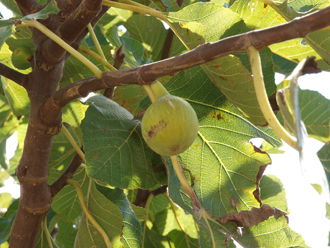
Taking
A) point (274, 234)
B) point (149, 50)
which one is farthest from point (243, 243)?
point (149, 50)

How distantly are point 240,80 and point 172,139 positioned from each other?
25cm

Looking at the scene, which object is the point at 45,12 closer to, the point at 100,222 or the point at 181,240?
the point at 100,222

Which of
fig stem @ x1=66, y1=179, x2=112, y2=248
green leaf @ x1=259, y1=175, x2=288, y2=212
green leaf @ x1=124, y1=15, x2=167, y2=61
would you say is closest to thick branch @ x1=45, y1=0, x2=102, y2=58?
fig stem @ x1=66, y1=179, x2=112, y2=248

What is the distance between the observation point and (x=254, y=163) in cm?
96

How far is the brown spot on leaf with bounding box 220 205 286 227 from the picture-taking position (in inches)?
31.1

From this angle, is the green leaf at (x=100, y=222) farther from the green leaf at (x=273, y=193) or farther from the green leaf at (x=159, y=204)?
the green leaf at (x=273, y=193)

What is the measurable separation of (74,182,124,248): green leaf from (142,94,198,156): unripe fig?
0.41 metres

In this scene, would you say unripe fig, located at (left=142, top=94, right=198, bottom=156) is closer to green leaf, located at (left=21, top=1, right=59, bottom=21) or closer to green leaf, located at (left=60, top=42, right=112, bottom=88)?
green leaf, located at (left=21, top=1, right=59, bottom=21)

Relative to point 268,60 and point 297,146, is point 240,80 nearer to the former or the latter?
point 268,60

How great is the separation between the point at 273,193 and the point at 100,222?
107 centimetres

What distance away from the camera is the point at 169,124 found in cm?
59

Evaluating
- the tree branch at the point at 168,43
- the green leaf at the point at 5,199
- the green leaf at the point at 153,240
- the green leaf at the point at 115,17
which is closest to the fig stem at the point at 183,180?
the green leaf at the point at 153,240

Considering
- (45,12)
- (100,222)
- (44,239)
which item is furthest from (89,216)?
(45,12)

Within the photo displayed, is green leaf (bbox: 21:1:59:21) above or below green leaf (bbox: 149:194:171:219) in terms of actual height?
above
